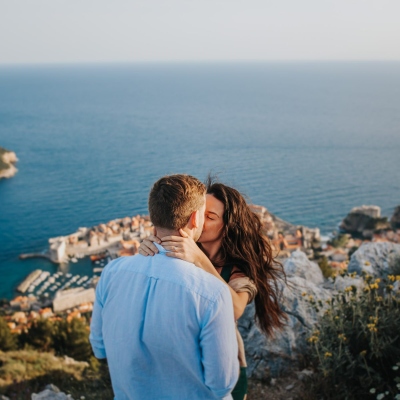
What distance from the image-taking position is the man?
59.2 inches

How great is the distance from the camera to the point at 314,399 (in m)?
3.03

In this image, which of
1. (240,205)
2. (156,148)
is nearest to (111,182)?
(156,148)

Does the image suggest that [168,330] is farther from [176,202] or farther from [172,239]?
[176,202]

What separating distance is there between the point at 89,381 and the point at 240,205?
9.43 feet

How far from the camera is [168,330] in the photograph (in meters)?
1.50

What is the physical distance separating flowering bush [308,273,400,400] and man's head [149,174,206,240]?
5.34 ft

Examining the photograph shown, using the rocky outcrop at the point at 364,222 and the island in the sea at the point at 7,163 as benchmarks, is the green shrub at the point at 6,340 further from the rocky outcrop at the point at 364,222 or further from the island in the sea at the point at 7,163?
the island in the sea at the point at 7,163

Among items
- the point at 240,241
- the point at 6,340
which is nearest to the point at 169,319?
the point at 240,241

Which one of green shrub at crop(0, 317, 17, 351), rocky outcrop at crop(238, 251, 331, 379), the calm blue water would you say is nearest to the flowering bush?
rocky outcrop at crop(238, 251, 331, 379)

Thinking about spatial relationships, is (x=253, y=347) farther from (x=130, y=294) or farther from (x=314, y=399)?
(x=130, y=294)

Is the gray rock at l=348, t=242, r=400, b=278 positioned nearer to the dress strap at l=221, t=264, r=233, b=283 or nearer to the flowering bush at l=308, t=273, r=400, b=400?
the flowering bush at l=308, t=273, r=400, b=400

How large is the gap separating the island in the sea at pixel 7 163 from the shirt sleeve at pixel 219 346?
180ft

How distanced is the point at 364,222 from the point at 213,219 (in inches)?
1309

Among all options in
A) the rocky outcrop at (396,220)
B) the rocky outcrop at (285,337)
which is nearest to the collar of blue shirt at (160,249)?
the rocky outcrop at (285,337)
